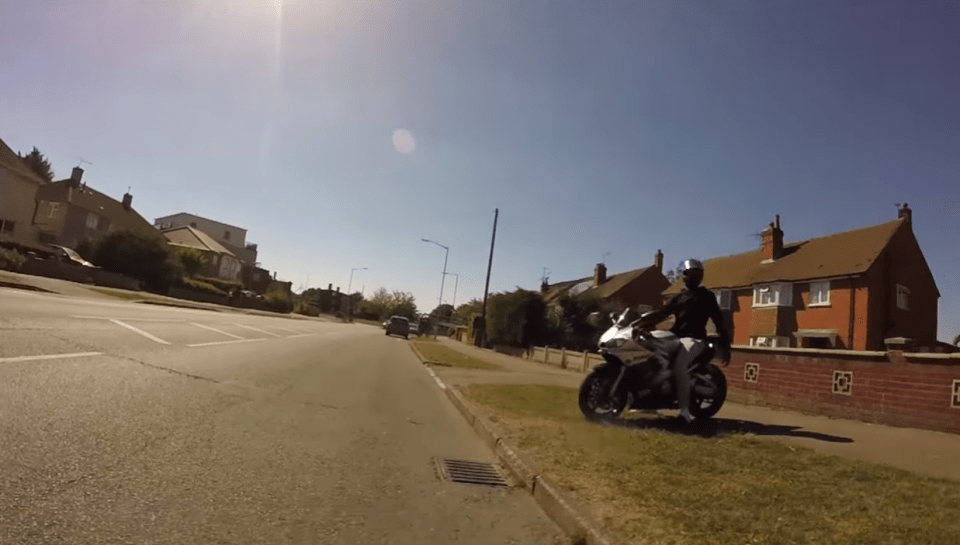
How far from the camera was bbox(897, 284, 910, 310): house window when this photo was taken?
96.9 feet

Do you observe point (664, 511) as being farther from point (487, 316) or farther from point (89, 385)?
point (487, 316)

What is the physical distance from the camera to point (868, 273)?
2777 centimetres

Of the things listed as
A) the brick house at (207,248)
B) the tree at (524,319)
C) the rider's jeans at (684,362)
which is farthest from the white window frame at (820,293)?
the brick house at (207,248)

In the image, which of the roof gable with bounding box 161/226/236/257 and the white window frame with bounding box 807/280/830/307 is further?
the roof gable with bounding box 161/226/236/257

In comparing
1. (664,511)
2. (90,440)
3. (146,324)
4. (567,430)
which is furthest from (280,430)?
(146,324)

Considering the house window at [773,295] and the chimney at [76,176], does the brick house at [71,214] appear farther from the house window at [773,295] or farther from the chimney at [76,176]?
the house window at [773,295]

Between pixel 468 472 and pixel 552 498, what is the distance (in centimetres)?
137

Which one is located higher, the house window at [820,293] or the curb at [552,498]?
the house window at [820,293]

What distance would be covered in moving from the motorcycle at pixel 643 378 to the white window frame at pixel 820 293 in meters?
25.3

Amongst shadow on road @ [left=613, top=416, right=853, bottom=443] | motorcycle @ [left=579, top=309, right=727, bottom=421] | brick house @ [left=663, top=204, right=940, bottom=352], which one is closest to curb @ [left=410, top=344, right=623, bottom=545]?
motorcycle @ [left=579, top=309, right=727, bottom=421]

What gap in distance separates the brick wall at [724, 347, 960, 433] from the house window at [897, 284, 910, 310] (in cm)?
2111

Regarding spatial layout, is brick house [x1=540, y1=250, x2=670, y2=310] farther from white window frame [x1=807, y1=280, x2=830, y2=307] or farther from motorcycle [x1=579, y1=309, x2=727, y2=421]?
motorcycle [x1=579, y1=309, x2=727, y2=421]

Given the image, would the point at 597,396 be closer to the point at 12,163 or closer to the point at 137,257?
the point at 137,257

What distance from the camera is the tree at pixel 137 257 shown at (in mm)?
46156
